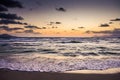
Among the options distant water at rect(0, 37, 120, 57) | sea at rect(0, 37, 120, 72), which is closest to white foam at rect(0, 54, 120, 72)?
sea at rect(0, 37, 120, 72)

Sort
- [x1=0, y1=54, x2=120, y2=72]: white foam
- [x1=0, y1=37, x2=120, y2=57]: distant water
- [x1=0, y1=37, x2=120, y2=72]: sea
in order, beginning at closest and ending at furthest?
[x1=0, y1=54, x2=120, y2=72]: white foam
[x1=0, y1=37, x2=120, y2=72]: sea
[x1=0, y1=37, x2=120, y2=57]: distant water

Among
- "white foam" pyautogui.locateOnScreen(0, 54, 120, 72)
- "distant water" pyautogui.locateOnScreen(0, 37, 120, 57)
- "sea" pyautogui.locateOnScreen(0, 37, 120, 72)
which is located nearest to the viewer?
"white foam" pyautogui.locateOnScreen(0, 54, 120, 72)

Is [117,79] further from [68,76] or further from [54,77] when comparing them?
[54,77]

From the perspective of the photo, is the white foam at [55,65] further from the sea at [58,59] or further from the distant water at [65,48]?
the distant water at [65,48]

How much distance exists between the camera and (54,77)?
237 inches

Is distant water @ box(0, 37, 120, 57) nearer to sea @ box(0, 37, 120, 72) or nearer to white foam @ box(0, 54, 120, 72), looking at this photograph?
sea @ box(0, 37, 120, 72)

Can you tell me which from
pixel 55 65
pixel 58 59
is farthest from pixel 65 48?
pixel 55 65

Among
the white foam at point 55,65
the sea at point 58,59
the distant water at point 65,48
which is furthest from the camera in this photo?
the distant water at point 65,48

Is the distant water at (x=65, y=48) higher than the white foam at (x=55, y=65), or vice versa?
the distant water at (x=65, y=48)

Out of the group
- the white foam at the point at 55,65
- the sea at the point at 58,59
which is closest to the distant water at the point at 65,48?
the sea at the point at 58,59

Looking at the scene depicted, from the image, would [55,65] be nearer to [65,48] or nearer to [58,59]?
[58,59]

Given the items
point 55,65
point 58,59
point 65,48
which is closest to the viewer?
point 55,65

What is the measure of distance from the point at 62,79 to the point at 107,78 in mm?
1325

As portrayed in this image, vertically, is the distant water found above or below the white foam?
above
